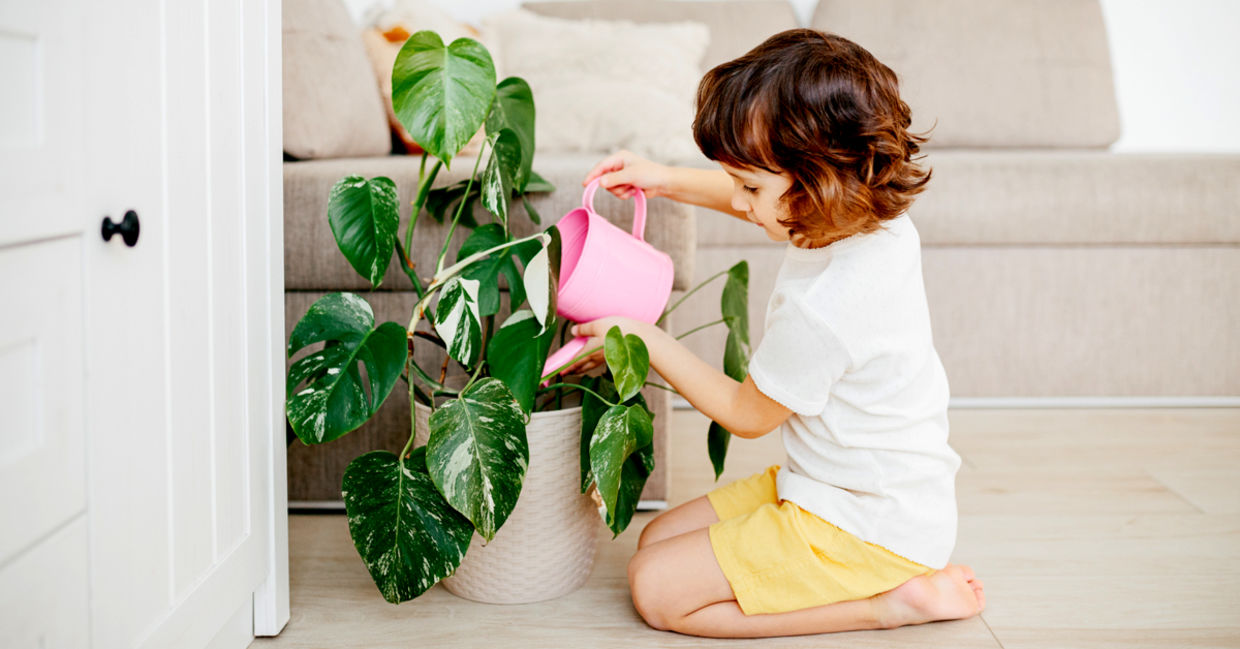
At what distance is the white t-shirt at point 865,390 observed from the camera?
105 cm

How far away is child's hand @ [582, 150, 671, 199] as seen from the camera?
125 centimetres

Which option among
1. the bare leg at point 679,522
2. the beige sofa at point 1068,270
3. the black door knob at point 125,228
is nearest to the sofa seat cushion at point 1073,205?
the beige sofa at point 1068,270

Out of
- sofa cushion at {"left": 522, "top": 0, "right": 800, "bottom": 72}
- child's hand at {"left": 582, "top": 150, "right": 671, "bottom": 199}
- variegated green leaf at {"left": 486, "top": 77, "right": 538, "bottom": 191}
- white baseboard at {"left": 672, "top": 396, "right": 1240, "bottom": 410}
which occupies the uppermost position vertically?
Result: sofa cushion at {"left": 522, "top": 0, "right": 800, "bottom": 72}

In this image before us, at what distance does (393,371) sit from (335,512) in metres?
0.56

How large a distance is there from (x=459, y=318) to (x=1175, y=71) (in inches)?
98.1

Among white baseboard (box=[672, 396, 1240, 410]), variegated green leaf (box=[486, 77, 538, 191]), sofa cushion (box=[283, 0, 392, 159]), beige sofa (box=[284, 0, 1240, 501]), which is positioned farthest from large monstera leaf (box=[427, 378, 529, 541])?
white baseboard (box=[672, 396, 1240, 410])

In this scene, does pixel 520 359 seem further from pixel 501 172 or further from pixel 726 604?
pixel 726 604

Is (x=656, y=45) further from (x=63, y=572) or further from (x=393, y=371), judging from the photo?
(x=63, y=572)

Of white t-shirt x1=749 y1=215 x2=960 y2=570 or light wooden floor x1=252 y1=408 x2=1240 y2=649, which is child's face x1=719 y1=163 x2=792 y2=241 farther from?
light wooden floor x1=252 y1=408 x2=1240 y2=649

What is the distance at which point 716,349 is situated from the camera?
6.79 ft

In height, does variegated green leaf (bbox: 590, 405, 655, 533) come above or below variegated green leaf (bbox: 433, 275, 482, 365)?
below

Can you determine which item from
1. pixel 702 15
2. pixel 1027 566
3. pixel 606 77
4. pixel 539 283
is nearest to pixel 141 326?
pixel 539 283

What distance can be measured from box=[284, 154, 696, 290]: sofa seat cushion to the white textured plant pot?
0.30 meters

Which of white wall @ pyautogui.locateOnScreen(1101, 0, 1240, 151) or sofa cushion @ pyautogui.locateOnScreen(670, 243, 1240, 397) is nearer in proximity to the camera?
sofa cushion @ pyautogui.locateOnScreen(670, 243, 1240, 397)
